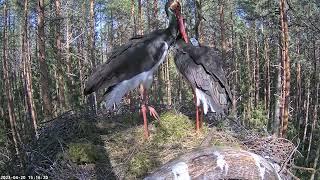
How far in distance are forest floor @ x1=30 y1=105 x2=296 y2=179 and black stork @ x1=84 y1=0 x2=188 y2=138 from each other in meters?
0.33

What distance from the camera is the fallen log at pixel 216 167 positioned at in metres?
2.25

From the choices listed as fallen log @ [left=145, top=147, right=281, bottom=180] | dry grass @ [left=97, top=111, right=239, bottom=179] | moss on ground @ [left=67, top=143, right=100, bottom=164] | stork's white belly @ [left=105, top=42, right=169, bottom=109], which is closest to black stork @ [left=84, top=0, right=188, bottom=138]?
stork's white belly @ [left=105, top=42, right=169, bottom=109]

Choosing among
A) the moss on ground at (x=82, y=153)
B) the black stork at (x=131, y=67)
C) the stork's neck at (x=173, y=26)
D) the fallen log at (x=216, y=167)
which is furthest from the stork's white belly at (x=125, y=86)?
the fallen log at (x=216, y=167)

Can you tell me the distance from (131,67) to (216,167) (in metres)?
2.66

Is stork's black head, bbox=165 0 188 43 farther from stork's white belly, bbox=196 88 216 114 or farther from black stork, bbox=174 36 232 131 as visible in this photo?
stork's white belly, bbox=196 88 216 114

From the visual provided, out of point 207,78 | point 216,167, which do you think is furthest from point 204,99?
point 216,167

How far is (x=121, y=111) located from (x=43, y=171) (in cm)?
233

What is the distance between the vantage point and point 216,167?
7.80ft

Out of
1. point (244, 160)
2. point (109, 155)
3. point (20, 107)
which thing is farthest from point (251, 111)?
point (244, 160)

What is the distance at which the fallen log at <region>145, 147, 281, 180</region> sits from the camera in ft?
7.38

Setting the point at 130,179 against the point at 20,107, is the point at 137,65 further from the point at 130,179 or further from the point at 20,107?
the point at 20,107

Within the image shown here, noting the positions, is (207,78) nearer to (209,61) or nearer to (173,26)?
(209,61)

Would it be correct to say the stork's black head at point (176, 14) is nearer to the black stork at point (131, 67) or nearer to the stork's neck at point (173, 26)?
the stork's neck at point (173, 26)

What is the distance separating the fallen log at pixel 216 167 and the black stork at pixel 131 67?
8.12 feet
